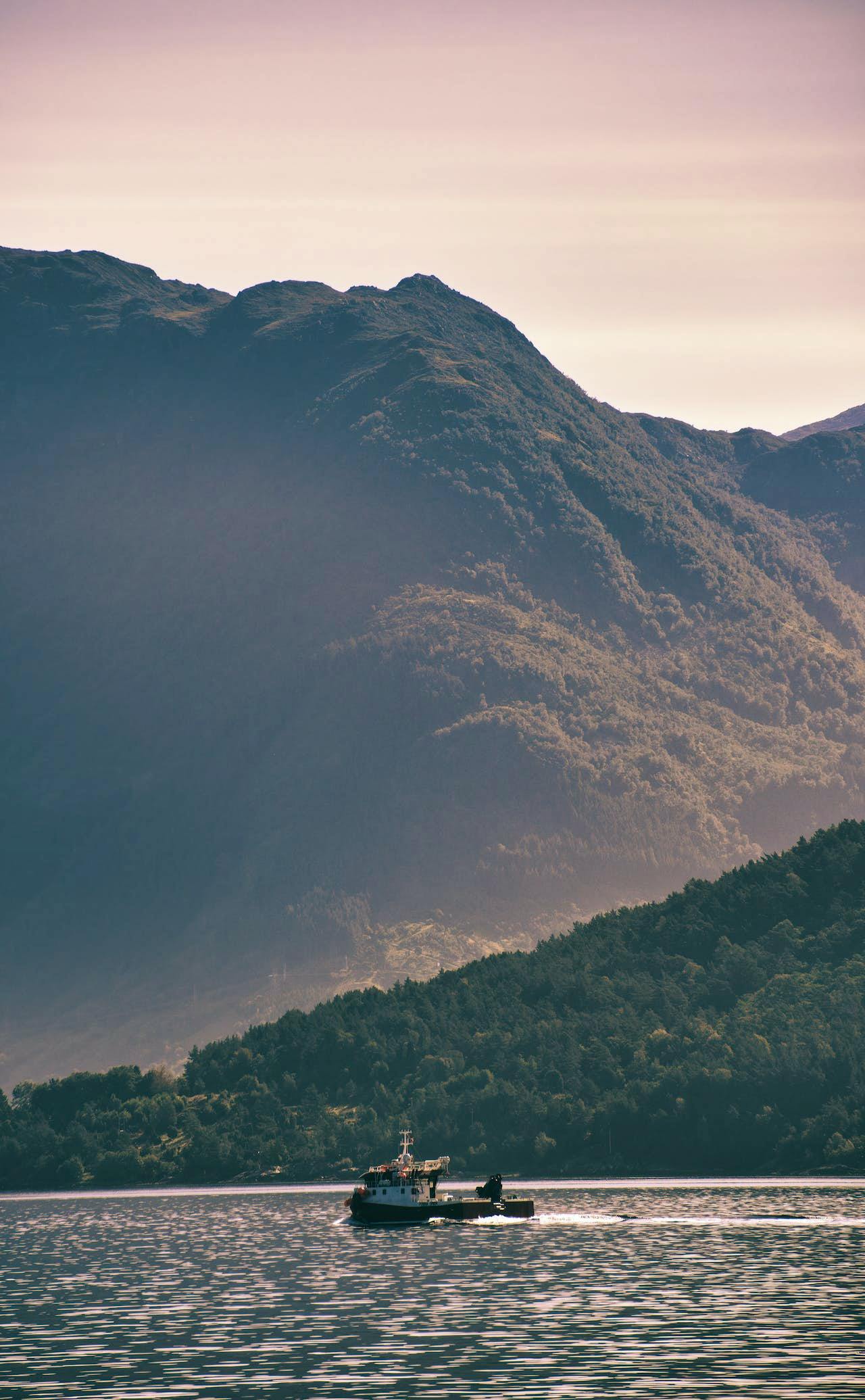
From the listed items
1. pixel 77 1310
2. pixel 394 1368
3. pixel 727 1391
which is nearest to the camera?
pixel 727 1391

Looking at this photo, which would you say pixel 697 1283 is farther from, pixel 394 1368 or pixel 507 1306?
pixel 394 1368

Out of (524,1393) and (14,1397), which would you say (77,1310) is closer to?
(14,1397)

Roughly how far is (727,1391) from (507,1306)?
49165 millimetres

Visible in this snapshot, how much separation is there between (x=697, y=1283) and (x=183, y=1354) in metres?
55.9

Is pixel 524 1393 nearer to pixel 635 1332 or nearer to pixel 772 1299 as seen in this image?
pixel 635 1332

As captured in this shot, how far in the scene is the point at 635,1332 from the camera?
151 meters

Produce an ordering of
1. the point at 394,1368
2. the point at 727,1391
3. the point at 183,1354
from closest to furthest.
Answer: the point at 727,1391 < the point at 394,1368 < the point at 183,1354

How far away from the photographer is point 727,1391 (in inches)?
4862

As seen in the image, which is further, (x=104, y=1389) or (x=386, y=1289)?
(x=386, y=1289)

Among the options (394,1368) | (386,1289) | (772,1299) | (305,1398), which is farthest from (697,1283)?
(305,1398)

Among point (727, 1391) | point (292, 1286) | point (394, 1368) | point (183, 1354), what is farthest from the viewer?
point (292, 1286)

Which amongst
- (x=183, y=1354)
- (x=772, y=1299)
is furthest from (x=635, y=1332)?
(x=183, y=1354)

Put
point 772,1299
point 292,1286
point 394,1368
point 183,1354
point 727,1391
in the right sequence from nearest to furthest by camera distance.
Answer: point 727,1391, point 394,1368, point 183,1354, point 772,1299, point 292,1286

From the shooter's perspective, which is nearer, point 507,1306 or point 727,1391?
point 727,1391
